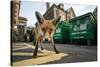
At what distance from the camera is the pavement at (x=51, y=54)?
7.88 ft

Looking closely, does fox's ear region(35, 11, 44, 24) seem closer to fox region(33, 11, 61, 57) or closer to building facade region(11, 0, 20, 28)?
fox region(33, 11, 61, 57)

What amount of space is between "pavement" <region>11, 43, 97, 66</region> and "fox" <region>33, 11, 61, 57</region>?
0.06 metres

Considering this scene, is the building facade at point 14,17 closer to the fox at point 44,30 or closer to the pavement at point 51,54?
the pavement at point 51,54

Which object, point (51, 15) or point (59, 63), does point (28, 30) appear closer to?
point (51, 15)

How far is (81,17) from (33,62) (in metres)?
0.93

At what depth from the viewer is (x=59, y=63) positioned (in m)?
2.61

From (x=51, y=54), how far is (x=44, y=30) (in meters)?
0.33

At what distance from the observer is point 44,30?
257 centimetres

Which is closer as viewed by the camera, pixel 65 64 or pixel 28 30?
pixel 28 30

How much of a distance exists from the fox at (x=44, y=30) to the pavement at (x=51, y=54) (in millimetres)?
57

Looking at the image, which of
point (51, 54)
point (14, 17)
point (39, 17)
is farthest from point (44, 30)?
point (14, 17)

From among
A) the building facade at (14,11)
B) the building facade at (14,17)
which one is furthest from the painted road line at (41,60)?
the building facade at (14,11)

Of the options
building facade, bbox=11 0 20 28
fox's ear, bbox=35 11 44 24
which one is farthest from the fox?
building facade, bbox=11 0 20 28
